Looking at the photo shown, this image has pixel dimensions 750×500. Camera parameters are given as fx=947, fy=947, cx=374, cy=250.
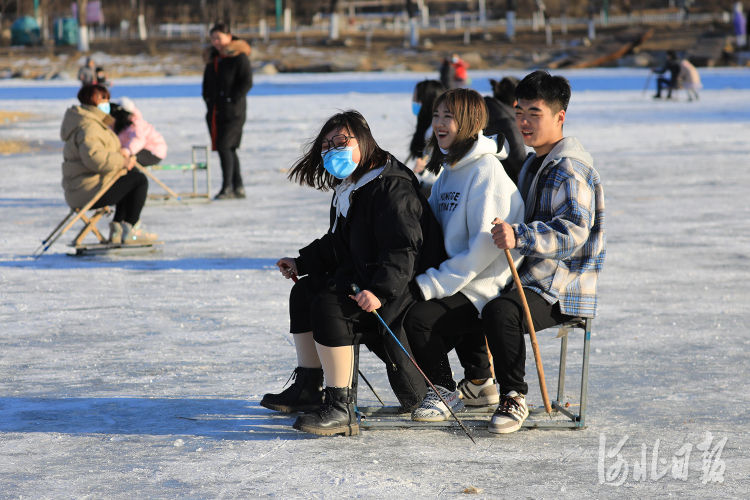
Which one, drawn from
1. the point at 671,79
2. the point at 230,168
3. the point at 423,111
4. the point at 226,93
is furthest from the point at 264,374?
the point at 671,79

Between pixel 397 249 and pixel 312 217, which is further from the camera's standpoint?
pixel 312 217

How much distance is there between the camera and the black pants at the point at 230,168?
960 cm


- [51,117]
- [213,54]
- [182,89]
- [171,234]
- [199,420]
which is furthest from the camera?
[182,89]

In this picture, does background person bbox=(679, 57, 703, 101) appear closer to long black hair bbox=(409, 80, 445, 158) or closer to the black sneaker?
the black sneaker

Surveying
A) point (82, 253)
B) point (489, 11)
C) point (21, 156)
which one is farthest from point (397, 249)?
point (489, 11)

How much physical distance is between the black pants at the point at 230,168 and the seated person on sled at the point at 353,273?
6162 millimetres

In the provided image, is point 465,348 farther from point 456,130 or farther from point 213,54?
Result: point 213,54

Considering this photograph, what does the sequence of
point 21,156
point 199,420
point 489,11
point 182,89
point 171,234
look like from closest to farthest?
point 199,420 → point 171,234 → point 21,156 → point 182,89 → point 489,11

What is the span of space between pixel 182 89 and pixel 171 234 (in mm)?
23462

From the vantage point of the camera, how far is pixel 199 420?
3533 mm

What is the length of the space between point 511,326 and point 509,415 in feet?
1.11

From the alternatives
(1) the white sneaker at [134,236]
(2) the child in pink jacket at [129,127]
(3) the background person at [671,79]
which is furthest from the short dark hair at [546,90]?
(3) the background person at [671,79]

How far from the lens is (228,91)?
9.71 m

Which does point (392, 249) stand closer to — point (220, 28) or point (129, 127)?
point (129, 127)
